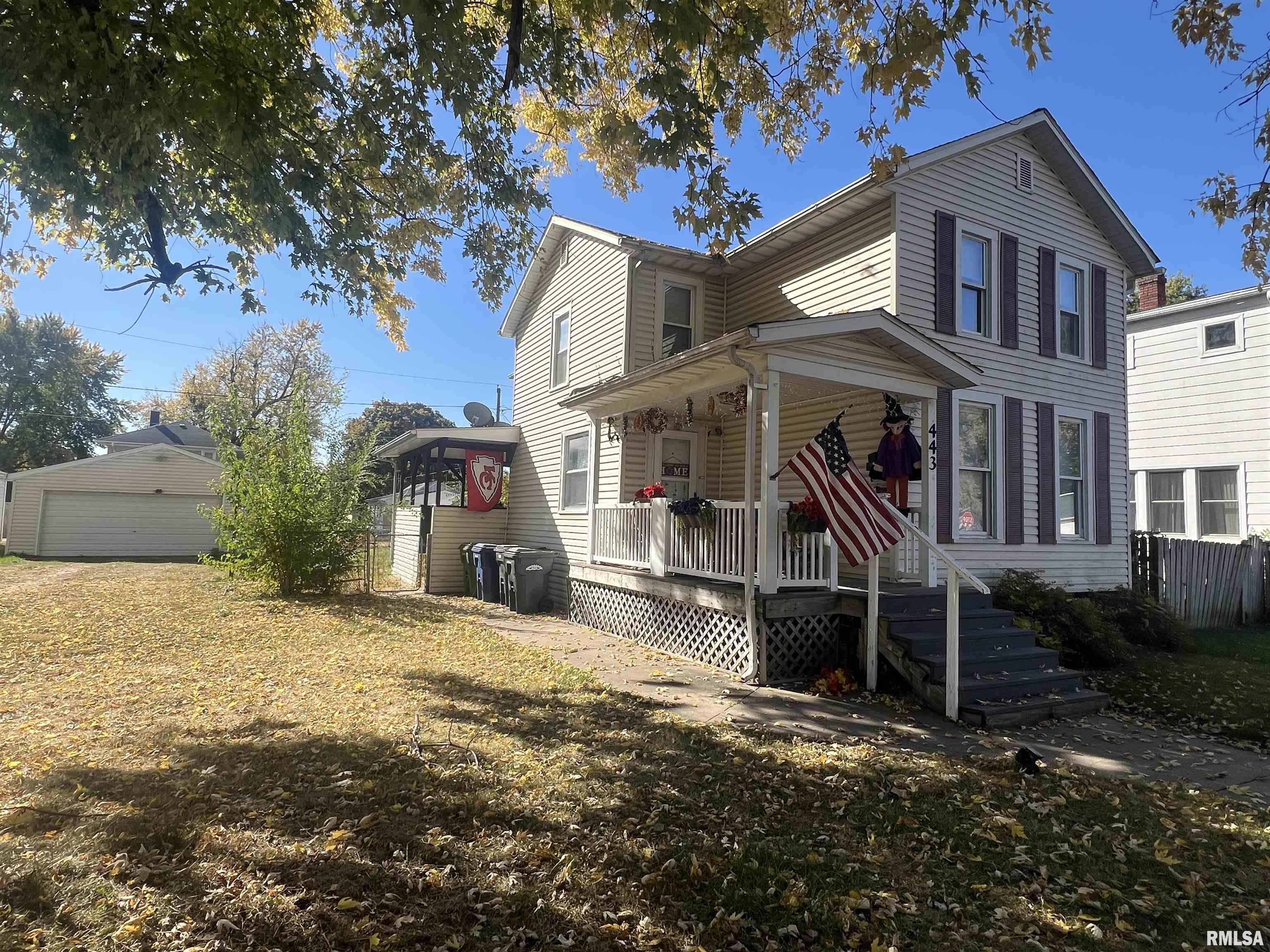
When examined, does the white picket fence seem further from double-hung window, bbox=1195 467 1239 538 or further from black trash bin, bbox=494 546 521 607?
black trash bin, bbox=494 546 521 607

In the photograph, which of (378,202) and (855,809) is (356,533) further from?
(855,809)

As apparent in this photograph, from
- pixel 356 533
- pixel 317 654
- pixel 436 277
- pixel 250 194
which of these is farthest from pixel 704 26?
pixel 356 533

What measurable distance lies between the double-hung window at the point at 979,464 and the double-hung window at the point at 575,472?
20.4 ft

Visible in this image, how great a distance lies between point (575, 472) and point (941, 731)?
8712mm

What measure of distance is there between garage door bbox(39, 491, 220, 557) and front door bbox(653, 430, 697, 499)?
19.6 m

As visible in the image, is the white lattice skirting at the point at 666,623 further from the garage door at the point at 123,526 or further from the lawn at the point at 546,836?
the garage door at the point at 123,526

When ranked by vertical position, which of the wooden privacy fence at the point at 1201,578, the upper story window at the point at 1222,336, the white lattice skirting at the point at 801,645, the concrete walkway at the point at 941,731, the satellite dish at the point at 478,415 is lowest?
the concrete walkway at the point at 941,731

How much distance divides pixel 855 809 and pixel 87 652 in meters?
8.43

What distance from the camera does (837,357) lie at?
26.0ft

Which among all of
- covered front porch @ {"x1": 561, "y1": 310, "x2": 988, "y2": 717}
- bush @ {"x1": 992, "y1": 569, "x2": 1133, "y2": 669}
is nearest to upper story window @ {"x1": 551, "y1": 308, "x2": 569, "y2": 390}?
covered front porch @ {"x1": 561, "y1": 310, "x2": 988, "y2": 717}

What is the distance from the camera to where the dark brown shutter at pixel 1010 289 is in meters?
10.7

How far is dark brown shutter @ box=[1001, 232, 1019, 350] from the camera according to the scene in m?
10.7

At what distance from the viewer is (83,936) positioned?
8.89 feet

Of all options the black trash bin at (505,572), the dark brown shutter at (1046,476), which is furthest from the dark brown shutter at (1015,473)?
the black trash bin at (505,572)
